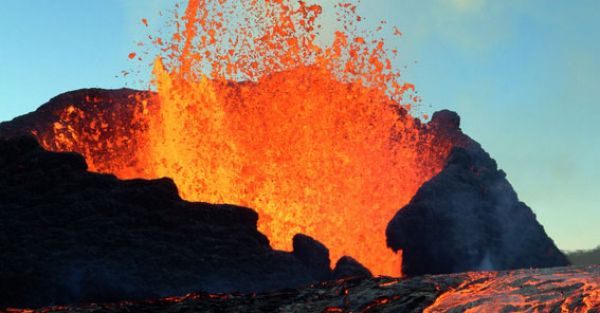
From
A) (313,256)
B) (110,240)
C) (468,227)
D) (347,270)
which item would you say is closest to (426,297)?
(347,270)

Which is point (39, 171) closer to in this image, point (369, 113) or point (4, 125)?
point (4, 125)

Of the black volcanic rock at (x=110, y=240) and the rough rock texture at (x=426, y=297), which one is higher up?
the black volcanic rock at (x=110, y=240)

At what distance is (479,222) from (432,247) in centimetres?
241

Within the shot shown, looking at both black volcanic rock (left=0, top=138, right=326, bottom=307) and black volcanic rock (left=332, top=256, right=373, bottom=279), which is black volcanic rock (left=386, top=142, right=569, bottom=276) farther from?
black volcanic rock (left=0, top=138, right=326, bottom=307)

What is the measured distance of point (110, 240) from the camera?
18125 mm

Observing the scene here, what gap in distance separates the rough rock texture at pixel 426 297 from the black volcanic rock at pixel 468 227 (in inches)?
449

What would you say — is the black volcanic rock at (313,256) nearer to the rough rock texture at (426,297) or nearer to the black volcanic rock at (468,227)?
the black volcanic rock at (468,227)

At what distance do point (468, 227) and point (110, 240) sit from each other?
39.2 ft

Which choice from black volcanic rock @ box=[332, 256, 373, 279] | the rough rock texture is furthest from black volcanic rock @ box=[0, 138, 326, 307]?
the rough rock texture

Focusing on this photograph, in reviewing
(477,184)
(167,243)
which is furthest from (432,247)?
(167,243)

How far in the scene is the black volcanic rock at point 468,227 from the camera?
23.7 meters

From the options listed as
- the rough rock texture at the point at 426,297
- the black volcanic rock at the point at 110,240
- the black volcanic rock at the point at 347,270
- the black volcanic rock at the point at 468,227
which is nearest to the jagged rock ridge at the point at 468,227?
the black volcanic rock at the point at 468,227

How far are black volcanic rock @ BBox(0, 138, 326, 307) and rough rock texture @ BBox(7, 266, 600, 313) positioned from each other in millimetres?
4629

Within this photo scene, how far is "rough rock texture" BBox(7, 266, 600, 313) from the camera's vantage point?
32.1 feet
